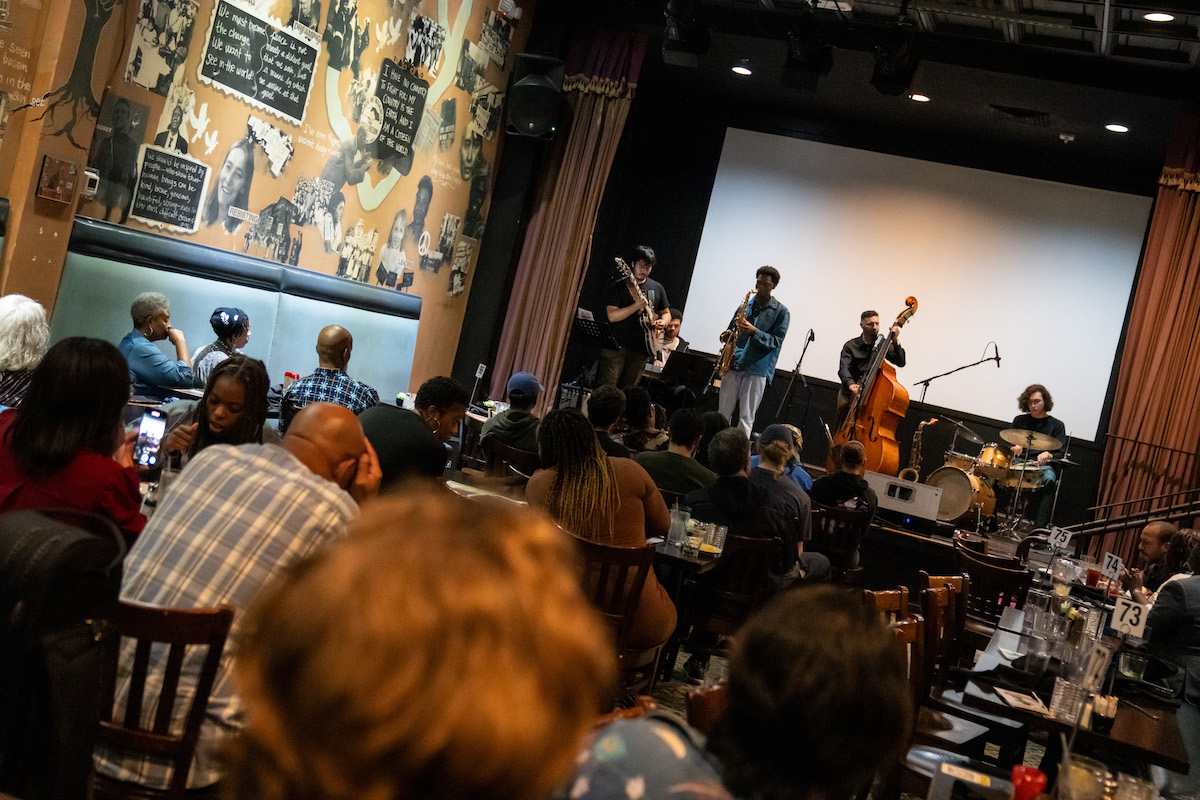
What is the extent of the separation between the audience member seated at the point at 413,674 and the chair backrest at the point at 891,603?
2.71m

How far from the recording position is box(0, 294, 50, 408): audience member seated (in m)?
4.11

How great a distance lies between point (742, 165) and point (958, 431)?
135 inches

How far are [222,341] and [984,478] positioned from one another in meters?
6.25

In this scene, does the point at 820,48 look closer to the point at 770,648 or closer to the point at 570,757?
the point at 770,648

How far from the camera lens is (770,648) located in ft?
4.78

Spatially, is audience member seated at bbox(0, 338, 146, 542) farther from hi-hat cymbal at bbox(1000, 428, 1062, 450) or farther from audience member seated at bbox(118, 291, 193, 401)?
hi-hat cymbal at bbox(1000, 428, 1062, 450)

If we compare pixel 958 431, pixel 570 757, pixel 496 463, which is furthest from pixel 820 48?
pixel 570 757

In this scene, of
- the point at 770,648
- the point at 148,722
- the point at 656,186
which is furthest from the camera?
the point at 656,186

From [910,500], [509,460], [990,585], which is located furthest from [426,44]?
[990,585]

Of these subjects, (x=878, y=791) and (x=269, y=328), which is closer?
(x=878, y=791)

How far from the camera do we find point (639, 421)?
19.9 ft

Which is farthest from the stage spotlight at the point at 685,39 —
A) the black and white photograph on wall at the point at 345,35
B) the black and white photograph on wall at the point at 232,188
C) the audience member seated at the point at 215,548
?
the audience member seated at the point at 215,548

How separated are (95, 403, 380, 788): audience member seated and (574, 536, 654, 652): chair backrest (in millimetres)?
1358

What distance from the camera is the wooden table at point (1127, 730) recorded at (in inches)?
109
